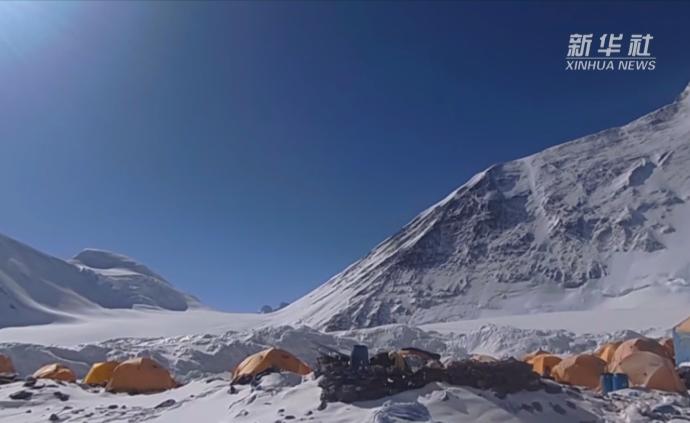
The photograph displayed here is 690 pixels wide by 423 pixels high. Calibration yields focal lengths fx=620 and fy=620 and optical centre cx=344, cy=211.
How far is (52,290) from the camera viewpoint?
117 metres

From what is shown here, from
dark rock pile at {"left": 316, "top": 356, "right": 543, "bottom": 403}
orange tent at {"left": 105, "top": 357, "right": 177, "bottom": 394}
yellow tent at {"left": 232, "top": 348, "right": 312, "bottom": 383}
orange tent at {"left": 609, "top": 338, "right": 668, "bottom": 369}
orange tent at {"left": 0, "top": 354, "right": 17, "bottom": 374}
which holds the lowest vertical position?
orange tent at {"left": 0, "top": 354, "right": 17, "bottom": 374}

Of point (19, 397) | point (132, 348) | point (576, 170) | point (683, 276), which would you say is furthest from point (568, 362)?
point (576, 170)

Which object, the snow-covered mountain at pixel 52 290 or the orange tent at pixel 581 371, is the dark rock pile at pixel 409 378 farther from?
the snow-covered mountain at pixel 52 290

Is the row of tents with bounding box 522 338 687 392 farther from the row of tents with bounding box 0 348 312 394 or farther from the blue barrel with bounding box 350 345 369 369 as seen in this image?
the row of tents with bounding box 0 348 312 394

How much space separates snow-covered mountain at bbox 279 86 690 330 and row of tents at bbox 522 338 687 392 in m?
56.7

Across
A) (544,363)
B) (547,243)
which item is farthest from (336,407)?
(547,243)

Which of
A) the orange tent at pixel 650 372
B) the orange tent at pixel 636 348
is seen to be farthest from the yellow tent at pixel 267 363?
the orange tent at pixel 636 348

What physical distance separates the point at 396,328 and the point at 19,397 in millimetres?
37531

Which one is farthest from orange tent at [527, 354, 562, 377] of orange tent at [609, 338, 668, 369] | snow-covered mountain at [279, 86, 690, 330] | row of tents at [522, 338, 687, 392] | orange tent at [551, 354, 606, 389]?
snow-covered mountain at [279, 86, 690, 330]

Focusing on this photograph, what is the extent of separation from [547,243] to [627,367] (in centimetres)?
8587

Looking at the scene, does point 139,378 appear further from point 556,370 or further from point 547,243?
point 547,243

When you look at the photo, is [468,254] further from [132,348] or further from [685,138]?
[132,348]

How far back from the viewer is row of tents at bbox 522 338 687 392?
17.4 meters

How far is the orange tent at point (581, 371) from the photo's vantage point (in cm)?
2266
